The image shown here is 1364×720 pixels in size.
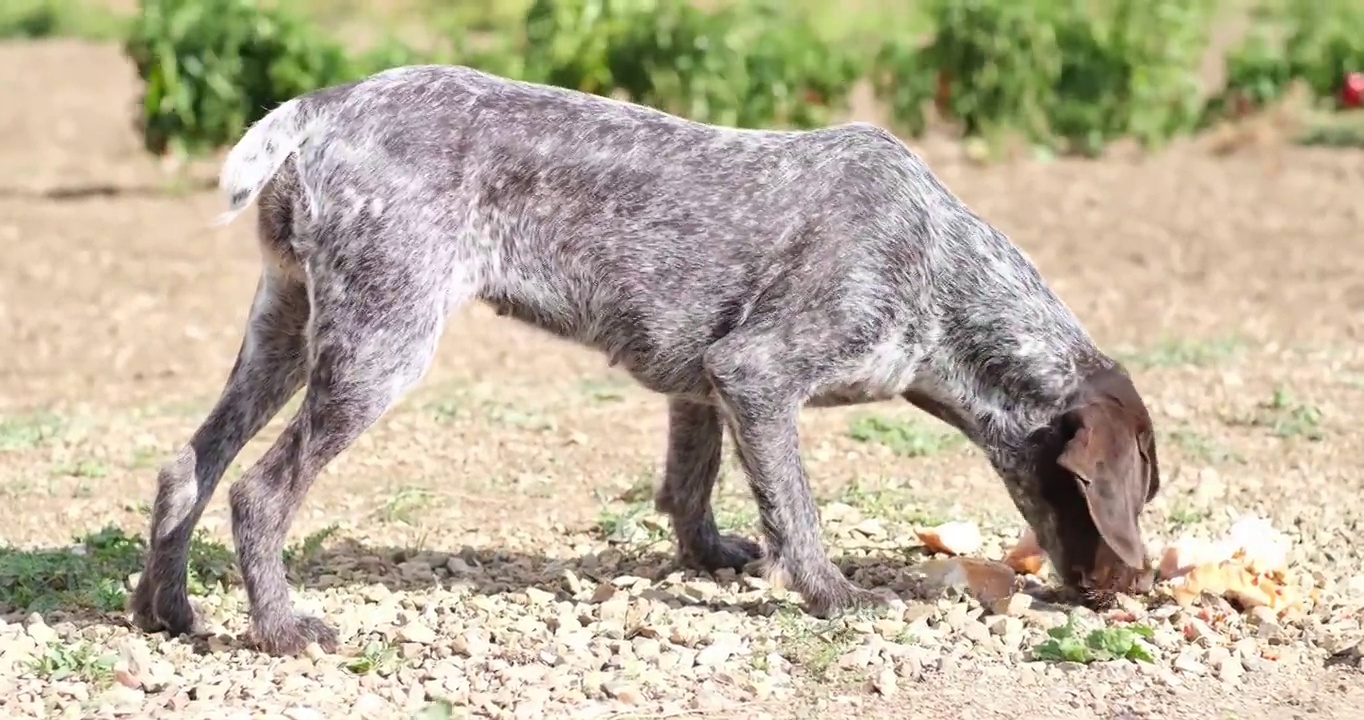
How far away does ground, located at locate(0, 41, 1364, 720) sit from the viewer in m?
5.61

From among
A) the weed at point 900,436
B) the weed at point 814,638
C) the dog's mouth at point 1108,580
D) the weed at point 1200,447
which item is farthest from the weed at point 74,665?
the weed at point 1200,447

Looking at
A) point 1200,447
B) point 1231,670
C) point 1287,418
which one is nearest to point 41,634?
point 1231,670

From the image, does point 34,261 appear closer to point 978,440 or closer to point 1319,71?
point 978,440

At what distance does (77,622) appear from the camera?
6191mm

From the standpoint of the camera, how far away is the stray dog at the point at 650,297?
5.86 metres

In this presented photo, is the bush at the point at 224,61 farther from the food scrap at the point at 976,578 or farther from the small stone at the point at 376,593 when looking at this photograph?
the food scrap at the point at 976,578

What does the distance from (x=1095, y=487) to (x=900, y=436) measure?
2466mm

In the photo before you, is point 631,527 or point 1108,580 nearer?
point 1108,580

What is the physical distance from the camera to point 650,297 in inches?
244

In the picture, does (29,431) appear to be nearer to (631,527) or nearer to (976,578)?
(631,527)

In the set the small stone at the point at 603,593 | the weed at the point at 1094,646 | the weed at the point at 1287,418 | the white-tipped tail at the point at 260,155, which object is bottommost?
the weed at the point at 1287,418

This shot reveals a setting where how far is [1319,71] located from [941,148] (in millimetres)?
2976

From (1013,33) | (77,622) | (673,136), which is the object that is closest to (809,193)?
(673,136)

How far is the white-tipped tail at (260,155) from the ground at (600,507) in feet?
3.78
